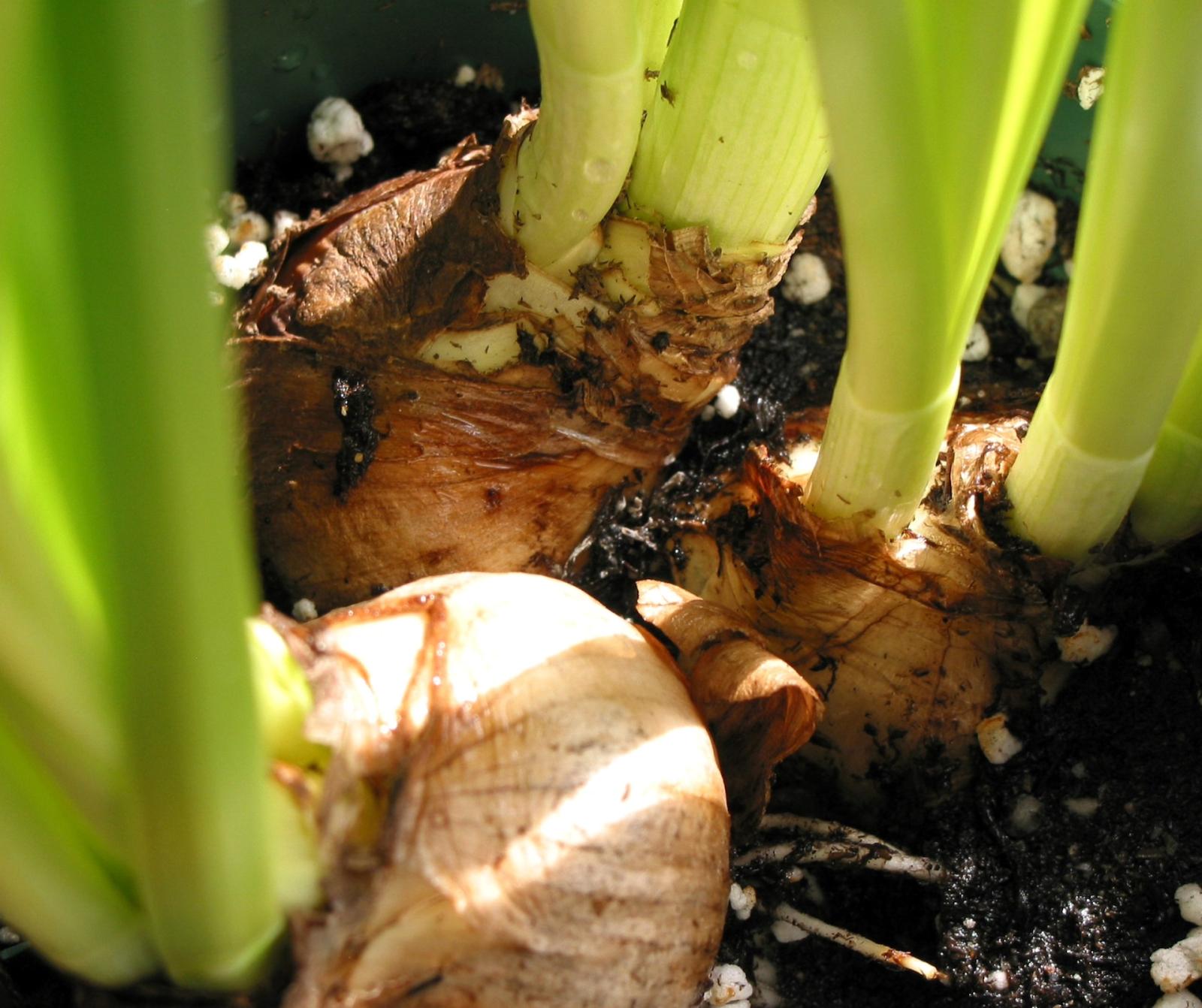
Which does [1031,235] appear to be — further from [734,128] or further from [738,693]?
[738,693]

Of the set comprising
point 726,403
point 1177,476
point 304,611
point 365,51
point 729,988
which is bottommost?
point 729,988

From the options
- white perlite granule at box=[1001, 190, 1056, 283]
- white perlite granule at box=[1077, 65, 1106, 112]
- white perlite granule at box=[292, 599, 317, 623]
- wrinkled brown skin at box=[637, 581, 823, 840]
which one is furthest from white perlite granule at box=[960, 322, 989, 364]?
white perlite granule at box=[292, 599, 317, 623]

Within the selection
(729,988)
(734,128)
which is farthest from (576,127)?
(729,988)

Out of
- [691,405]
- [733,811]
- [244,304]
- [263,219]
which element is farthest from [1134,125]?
[263,219]

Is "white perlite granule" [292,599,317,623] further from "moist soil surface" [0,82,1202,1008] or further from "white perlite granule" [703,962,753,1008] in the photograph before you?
"white perlite granule" [703,962,753,1008]

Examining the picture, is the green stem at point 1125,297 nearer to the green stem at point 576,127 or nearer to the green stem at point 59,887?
the green stem at point 576,127

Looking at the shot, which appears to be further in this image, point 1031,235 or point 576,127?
point 1031,235

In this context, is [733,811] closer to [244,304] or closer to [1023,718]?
[1023,718]
